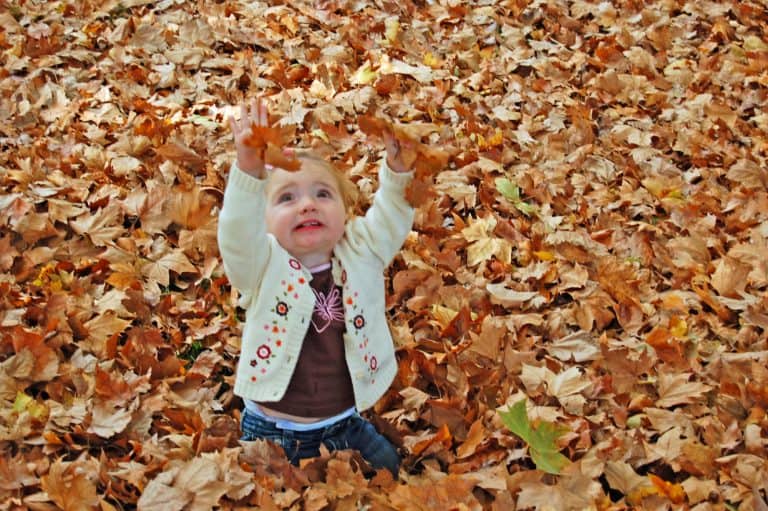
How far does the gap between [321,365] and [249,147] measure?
0.69m

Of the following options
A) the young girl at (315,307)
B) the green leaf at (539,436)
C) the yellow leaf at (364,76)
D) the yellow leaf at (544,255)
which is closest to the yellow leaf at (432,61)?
the yellow leaf at (364,76)

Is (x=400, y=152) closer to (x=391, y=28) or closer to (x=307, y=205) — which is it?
(x=307, y=205)

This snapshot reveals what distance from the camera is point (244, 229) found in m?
2.13

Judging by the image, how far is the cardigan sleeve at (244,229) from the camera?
2.09m

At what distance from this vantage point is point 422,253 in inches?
138

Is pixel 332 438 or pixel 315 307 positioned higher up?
pixel 315 307

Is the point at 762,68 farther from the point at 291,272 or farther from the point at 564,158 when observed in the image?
the point at 291,272

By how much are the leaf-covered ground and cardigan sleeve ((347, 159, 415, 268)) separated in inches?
3.3

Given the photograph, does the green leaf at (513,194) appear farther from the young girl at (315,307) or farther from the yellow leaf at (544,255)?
the young girl at (315,307)

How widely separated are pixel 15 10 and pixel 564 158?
3.31 meters

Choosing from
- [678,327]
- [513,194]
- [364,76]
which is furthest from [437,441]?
[364,76]

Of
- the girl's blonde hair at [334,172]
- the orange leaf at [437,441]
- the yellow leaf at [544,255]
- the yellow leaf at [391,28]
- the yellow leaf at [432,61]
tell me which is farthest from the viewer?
the yellow leaf at [391,28]

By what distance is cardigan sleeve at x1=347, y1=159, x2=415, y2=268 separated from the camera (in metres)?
2.28

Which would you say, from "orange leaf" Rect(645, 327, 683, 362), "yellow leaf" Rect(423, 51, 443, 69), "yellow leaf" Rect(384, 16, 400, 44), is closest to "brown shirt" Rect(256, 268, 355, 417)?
"orange leaf" Rect(645, 327, 683, 362)
